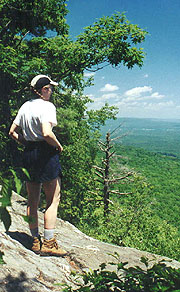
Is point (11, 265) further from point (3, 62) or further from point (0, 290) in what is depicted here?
point (3, 62)

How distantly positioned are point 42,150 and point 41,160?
0.39ft

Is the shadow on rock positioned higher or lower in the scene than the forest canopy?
lower

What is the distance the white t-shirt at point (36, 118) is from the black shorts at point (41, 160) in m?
0.11

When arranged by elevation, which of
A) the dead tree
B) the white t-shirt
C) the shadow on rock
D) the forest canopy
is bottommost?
the dead tree

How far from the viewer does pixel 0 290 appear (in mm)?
1884

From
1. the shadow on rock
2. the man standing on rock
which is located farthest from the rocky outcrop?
the man standing on rock

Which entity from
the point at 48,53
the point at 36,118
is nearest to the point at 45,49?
the point at 48,53

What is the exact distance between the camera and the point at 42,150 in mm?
2676

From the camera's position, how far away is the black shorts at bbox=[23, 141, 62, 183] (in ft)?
8.71

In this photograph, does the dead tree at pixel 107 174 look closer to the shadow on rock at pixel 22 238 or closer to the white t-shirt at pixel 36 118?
the shadow on rock at pixel 22 238

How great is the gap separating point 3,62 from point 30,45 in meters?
2.34

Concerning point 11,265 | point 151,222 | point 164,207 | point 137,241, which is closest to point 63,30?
point 11,265

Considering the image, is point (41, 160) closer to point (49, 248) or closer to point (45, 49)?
point (49, 248)

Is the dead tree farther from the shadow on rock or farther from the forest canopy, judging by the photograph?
the shadow on rock
